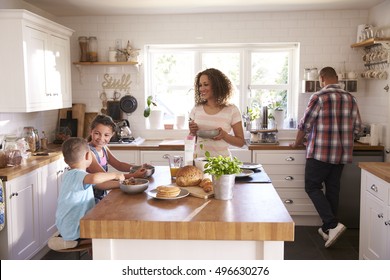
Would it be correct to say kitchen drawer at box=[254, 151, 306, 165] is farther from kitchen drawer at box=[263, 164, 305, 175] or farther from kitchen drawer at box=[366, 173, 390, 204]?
kitchen drawer at box=[366, 173, 390, 204]

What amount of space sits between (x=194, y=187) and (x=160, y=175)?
1.58ft

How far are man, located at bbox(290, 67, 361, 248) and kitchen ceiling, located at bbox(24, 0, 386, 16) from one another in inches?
37.9

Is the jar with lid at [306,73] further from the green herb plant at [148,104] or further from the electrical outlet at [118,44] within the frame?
the electrical outlet at [118,44]

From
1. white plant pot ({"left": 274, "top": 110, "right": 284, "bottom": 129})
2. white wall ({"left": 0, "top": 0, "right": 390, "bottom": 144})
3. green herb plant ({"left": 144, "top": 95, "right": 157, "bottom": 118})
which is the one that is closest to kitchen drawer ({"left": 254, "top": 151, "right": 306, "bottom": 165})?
white plant pot ({"left": 274, "top": 110, "right": 284, "bottom": 129})

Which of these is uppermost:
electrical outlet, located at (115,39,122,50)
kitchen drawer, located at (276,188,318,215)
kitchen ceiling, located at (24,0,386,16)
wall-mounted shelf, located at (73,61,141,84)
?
kitchen ceiling, located at (24,0,386,16)

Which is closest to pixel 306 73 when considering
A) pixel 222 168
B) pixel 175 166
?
pixel 175 166

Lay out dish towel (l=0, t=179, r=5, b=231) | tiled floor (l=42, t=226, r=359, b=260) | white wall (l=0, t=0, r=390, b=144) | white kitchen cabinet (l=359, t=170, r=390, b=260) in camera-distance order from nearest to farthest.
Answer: white kitchen cabinet (l=359, t=170, r=390, b=260), dish towel (l=0, t=179, r=5, b=231), tiled floor (l=42, t=226, r=359, b=260), white wall (l=0, t=0, r=390, b=144)

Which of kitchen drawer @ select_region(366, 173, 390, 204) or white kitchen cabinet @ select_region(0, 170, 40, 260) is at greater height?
kitchen drawer @ select_region(366, 173, 390, 204)

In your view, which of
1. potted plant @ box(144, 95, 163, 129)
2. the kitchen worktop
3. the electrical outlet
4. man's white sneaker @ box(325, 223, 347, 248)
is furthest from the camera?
potted plant @ box(144, 95, 163, 129)

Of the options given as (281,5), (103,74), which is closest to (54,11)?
(103,74)

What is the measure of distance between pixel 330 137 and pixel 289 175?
0.75 meters

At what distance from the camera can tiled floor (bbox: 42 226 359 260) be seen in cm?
396

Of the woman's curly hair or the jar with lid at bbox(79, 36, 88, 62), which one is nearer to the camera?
the woman's curly hair

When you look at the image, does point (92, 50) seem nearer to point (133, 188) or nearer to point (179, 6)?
point (179, 6)
